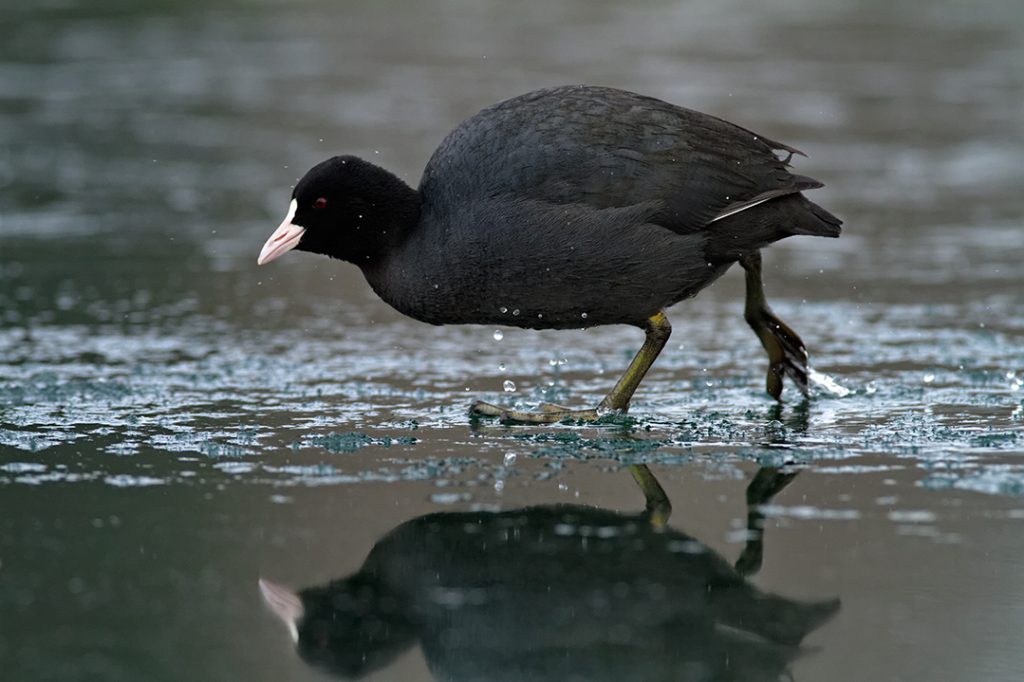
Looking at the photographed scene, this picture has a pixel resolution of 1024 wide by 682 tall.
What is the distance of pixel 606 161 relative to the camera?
14.8 ft

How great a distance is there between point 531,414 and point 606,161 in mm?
834

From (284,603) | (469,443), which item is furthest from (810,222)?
(284,603)

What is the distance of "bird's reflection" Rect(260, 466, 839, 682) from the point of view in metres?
2.78

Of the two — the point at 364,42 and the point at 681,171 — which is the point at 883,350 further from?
the point at 364,42

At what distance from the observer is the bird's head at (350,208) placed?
15.5ft

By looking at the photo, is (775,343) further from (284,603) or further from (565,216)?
(284,603)

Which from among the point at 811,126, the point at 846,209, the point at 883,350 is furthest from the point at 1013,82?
the point at 883,350

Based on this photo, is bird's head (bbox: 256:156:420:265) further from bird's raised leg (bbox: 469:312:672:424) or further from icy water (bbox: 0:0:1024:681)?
bird's raised leg (bbox: 469:312:672:424)

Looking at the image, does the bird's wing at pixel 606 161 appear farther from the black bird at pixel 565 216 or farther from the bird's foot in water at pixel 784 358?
the bird's foot in water at pixel 784 358

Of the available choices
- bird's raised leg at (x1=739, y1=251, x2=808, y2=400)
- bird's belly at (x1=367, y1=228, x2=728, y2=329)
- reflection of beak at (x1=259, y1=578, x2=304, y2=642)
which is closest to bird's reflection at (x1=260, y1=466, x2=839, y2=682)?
reflection of beak at (x1=259, y1=578, x2=304, y2=642)

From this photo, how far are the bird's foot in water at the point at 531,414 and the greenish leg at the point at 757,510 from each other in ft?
2.61

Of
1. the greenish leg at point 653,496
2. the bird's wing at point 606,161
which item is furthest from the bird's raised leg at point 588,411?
the greenish leg at point 653,496

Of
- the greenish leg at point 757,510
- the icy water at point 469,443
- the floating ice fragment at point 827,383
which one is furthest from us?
the floating ice fragment at point 827,383

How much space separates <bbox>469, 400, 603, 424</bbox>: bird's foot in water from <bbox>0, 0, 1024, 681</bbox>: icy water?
9 centimetres
